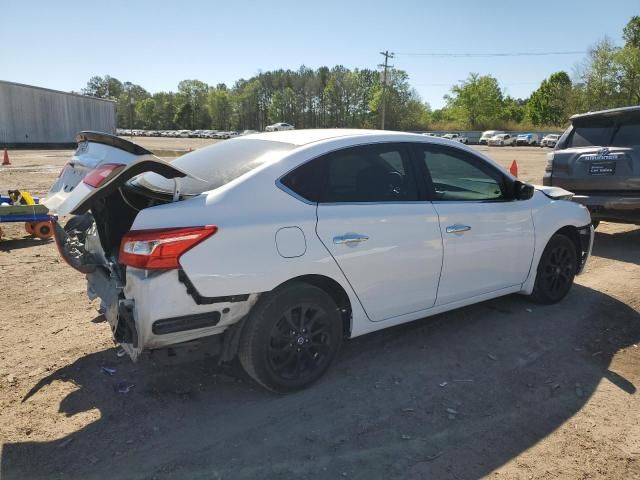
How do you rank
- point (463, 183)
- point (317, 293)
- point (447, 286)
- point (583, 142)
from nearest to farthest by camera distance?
point (317, 293) → point (447, 286) → point (463, 183) → point (583, 142)

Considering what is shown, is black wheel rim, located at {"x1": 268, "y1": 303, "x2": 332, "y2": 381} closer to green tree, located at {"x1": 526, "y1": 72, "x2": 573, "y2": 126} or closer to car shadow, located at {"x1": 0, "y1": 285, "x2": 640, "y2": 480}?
car shadow, located at {"x1": 0, "y1": 285, "x2": 640, "y2": 480}

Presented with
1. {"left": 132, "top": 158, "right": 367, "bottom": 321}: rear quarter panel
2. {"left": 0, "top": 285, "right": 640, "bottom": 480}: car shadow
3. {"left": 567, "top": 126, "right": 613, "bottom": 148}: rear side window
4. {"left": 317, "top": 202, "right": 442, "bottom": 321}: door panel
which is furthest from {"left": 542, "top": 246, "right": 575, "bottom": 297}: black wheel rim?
{"left": 567, "top": 126, "right": 613, "bottom": 148}: rear side window

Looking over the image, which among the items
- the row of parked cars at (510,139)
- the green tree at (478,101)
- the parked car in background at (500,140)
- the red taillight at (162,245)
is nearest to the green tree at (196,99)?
the green tree at (478,101)

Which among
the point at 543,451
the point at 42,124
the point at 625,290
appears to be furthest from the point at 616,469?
the point at 42,124

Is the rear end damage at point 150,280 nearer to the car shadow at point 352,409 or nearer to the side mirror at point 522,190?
the car shadow at point 352,409

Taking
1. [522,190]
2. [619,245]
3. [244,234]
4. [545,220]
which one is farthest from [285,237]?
[619,245]

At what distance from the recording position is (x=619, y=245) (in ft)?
24.7

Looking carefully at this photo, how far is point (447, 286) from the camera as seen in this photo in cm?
399

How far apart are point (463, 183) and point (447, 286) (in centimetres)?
92

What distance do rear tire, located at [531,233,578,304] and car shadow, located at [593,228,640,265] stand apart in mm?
2143

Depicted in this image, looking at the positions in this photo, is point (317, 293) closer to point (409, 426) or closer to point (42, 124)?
point (409, 426)

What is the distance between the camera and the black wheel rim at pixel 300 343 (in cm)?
323

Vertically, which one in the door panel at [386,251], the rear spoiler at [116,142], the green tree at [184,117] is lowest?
the door panel at [386,251]

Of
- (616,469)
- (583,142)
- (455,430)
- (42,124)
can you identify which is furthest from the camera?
(42,124)
